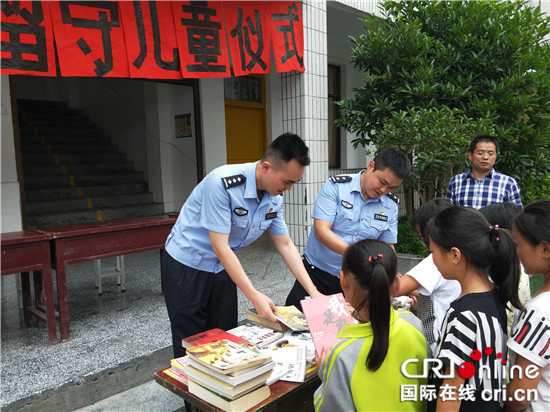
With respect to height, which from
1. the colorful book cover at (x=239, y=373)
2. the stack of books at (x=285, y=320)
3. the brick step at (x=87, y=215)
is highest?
the colorful book cover at (x=239, y=373)

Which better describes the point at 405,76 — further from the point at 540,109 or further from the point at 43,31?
the point at 43,31

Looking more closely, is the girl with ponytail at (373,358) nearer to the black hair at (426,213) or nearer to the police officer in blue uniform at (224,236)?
the police officer in blue uniform at (224,236)

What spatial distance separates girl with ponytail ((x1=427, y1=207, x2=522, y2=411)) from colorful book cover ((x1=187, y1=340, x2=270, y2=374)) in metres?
0.61

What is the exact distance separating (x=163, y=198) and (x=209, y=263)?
505 cm

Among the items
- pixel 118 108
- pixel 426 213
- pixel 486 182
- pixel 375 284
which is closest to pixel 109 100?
pixel 118 108

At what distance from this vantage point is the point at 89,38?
347 cm

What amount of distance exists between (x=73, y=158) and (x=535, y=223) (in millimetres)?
7354

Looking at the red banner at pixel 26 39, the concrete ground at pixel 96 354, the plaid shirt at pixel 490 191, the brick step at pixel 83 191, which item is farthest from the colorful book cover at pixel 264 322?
the brick step at pixel 83 191

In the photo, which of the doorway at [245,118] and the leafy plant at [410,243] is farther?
the doorway at [245,118]

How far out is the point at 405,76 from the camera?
493 centimetres

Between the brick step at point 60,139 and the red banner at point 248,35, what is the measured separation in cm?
463

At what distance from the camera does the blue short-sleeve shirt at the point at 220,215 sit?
197 centimetres

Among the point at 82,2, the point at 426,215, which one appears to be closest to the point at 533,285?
the point at 426,215
